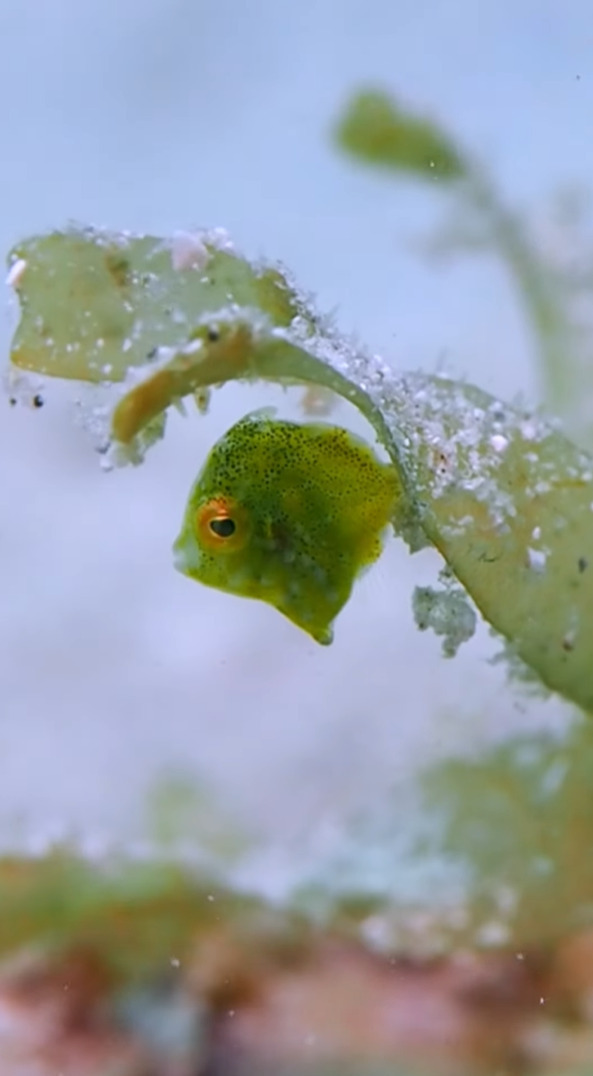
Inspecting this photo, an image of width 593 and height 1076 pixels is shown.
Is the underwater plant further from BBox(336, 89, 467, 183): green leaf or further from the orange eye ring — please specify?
BBox(336, 89, 467, 183): green leaf

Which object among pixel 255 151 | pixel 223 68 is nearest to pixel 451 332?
pixel 255 151

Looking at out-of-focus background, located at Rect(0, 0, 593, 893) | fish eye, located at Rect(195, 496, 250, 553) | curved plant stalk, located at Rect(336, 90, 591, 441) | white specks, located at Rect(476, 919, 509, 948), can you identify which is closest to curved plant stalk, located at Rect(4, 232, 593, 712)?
fish eye, located at Rect(195, 496, 250, 553)

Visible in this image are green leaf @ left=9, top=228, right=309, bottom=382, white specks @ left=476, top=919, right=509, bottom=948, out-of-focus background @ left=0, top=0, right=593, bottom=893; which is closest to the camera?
green leaf @ left=9, top=228, right=309, bottom=382

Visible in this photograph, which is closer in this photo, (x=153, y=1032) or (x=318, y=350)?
(x=318, y=350)

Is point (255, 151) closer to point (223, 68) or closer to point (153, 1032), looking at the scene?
point (223, 68)

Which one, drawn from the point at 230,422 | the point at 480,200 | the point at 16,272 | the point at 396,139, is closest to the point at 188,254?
the point at 16,272

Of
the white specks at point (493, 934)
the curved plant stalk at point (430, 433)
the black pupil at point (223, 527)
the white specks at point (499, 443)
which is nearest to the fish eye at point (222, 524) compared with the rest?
the black pupil at point (223, 527)
